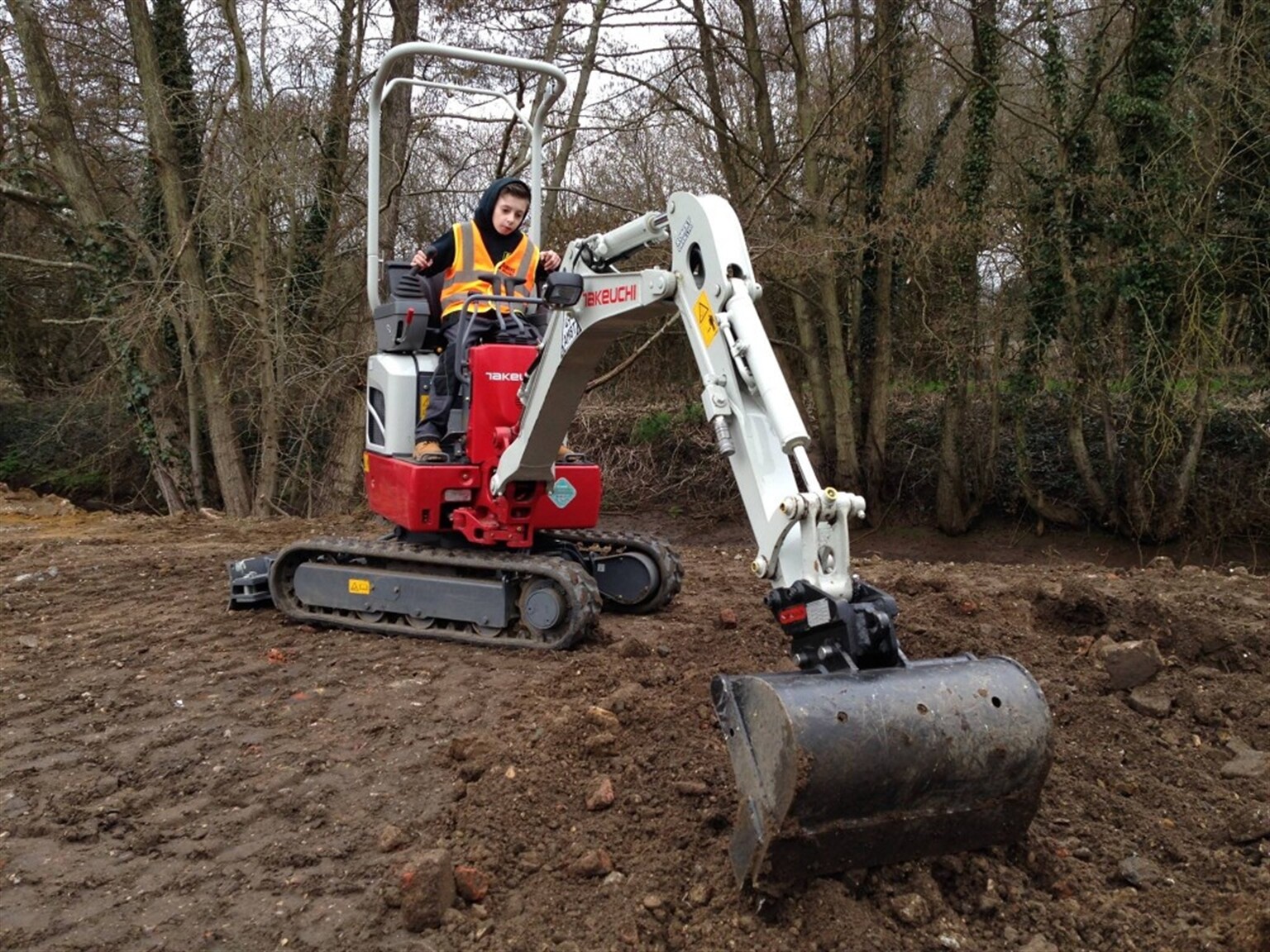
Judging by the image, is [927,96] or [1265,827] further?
[927,96]

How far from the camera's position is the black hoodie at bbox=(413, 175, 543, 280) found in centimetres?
598

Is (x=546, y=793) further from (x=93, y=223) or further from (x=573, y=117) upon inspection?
(x=93, y=223)

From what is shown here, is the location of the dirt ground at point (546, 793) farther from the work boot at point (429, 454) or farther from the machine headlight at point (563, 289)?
the machine headlight at point (563, 289)

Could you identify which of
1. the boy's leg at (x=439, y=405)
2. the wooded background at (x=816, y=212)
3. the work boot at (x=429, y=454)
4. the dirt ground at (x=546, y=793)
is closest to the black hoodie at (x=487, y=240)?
the boy's leg at (x=439, y=405)

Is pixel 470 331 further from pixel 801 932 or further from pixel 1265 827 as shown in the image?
pixel 1265 827

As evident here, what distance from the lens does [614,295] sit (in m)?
4.70

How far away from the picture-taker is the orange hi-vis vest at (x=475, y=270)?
6012 mm

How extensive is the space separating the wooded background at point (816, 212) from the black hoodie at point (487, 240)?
225 inches

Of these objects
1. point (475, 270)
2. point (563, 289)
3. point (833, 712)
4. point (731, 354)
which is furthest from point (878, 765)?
point (475, 270)

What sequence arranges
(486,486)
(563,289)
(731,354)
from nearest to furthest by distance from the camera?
(731,354)
(563,289)
(486,486)

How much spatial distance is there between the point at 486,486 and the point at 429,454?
0.36 metres

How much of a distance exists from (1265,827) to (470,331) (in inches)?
166

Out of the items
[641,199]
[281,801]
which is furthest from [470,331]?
[641,199]

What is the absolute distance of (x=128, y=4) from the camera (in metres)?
13.2
